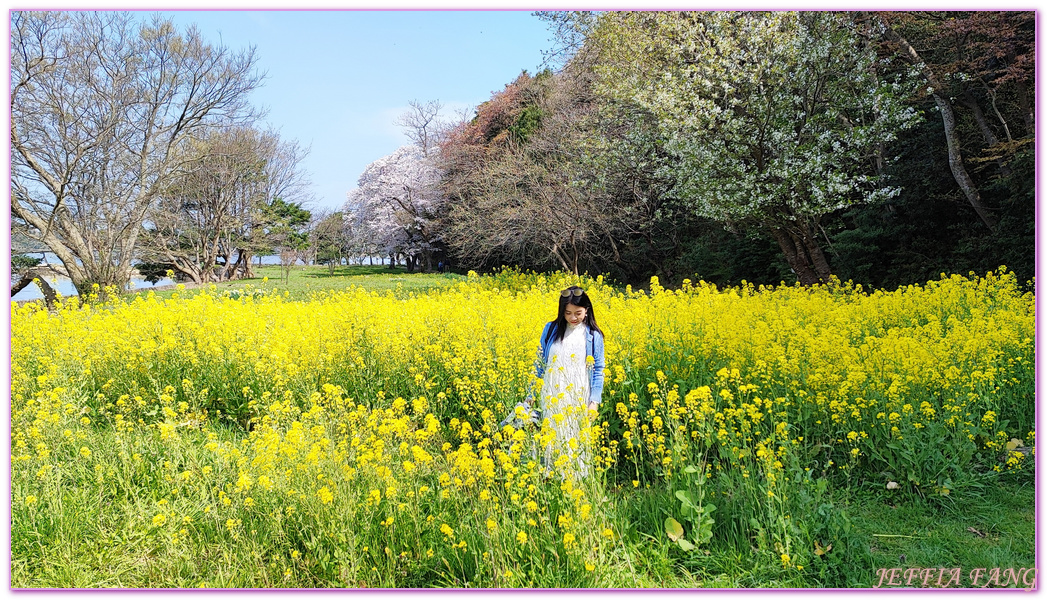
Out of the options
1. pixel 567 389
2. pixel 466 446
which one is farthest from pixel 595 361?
pixel 466 446

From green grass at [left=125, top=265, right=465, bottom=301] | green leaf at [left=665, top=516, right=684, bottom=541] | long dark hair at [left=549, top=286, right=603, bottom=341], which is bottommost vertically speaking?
green leaf at [left=665, top=516, right=684, bottom=541]

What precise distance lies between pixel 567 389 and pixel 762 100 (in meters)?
8.33

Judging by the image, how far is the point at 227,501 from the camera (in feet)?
8.69

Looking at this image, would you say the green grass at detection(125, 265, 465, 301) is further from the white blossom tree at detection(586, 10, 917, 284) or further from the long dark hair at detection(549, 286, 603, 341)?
the white blossom tree at detection(586, 10, 917, 284)

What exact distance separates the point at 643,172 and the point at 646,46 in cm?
323

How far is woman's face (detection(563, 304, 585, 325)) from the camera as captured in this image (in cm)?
338

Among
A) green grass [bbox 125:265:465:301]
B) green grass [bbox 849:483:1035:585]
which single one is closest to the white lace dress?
green grass [bbox 849:483:1035:585]

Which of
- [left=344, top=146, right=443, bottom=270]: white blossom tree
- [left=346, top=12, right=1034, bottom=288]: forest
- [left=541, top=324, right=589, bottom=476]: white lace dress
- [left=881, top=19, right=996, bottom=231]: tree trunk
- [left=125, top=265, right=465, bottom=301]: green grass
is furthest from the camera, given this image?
[left=344, top=146, right=443, bottom=270]: white blossom tree

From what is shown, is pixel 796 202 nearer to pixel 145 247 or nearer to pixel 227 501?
pixel 227 501

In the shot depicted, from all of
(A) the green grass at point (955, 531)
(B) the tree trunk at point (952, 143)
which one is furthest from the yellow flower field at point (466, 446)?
(B) the tree trunk at point (952, 143)

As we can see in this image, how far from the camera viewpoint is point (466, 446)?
2494 mm

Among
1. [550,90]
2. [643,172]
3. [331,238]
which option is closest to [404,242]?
[331,238]

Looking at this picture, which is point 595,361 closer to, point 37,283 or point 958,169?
point 958,169

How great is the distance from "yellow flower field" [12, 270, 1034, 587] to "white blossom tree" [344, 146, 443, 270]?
1811cm
